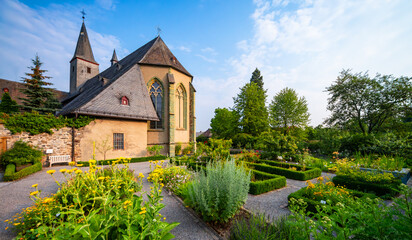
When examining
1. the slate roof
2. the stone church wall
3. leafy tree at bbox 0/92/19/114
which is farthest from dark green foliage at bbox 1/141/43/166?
leafy tree at bbox 0/92/19/114

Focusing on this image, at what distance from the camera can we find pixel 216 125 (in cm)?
3669

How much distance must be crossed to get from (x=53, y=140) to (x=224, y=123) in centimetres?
2565

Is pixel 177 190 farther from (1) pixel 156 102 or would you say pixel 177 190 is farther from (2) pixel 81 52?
(2) pixel 81 52

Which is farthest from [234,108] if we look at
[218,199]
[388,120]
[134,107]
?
[218,199]

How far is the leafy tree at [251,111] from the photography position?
66.8ft

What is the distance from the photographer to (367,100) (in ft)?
56.9

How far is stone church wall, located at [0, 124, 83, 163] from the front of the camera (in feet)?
28.6

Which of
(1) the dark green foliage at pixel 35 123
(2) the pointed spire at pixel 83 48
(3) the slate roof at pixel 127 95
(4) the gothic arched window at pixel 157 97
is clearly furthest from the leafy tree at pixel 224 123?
(2) the pointed spire at pixel 83 48

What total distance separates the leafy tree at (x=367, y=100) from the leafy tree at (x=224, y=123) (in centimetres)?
1202

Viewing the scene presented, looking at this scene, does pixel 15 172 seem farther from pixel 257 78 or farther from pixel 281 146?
pixel 257 78

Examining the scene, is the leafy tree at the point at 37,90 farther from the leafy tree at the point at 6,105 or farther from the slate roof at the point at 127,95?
the slate roof at the point at 127,95

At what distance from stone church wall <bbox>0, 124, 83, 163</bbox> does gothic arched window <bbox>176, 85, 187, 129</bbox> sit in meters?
8.85

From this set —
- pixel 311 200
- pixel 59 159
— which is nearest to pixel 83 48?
pixel 59 159

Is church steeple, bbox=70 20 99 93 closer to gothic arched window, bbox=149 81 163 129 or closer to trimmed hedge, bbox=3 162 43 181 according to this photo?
gothic arched window, bbox=149 81 163 129
